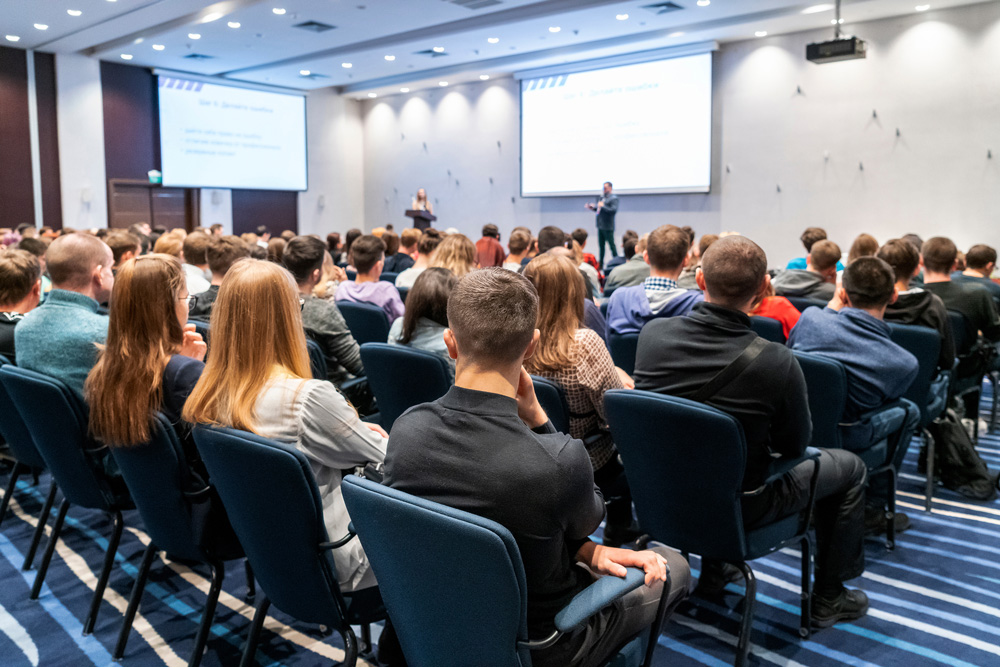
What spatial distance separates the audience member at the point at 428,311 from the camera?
128 inches

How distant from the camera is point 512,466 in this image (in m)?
1.37

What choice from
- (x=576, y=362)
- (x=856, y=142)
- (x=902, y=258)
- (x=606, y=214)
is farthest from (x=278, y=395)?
(x=856, y=142)

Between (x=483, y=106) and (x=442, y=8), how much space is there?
4.91 meters

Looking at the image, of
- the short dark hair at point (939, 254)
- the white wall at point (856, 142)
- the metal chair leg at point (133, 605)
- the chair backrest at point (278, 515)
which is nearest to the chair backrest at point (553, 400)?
the chair backrest at point (278, 515)

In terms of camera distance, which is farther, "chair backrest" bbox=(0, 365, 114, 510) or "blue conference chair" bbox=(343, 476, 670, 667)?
"chair backrest" bbox=(0, 365, 114, 510)

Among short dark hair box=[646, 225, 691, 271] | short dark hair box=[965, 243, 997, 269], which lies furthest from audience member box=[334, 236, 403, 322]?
short dark hair box=[965, 243, 997, 269]

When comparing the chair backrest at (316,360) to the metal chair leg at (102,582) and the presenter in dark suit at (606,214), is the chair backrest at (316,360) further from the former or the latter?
the presenter in dark suit at (606,214)

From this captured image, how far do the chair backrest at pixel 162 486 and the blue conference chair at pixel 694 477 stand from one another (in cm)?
126

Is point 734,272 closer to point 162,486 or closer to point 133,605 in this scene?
Result: point 162,486

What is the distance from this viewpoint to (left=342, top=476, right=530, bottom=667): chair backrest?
131 centimetres

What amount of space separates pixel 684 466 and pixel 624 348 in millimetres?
1673

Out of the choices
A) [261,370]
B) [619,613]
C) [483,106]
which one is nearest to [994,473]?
[619,613]

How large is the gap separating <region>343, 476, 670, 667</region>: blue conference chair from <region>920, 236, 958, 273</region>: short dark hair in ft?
12.7

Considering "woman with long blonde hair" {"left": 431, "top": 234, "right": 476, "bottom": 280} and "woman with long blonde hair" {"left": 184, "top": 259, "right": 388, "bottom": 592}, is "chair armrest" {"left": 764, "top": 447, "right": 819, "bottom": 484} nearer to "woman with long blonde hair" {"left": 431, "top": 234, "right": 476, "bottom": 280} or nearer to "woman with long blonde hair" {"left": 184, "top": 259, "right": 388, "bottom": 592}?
"woman with long blonde hair" {"left": 184, "top": 259, "right": 388, "bottom": 592}
